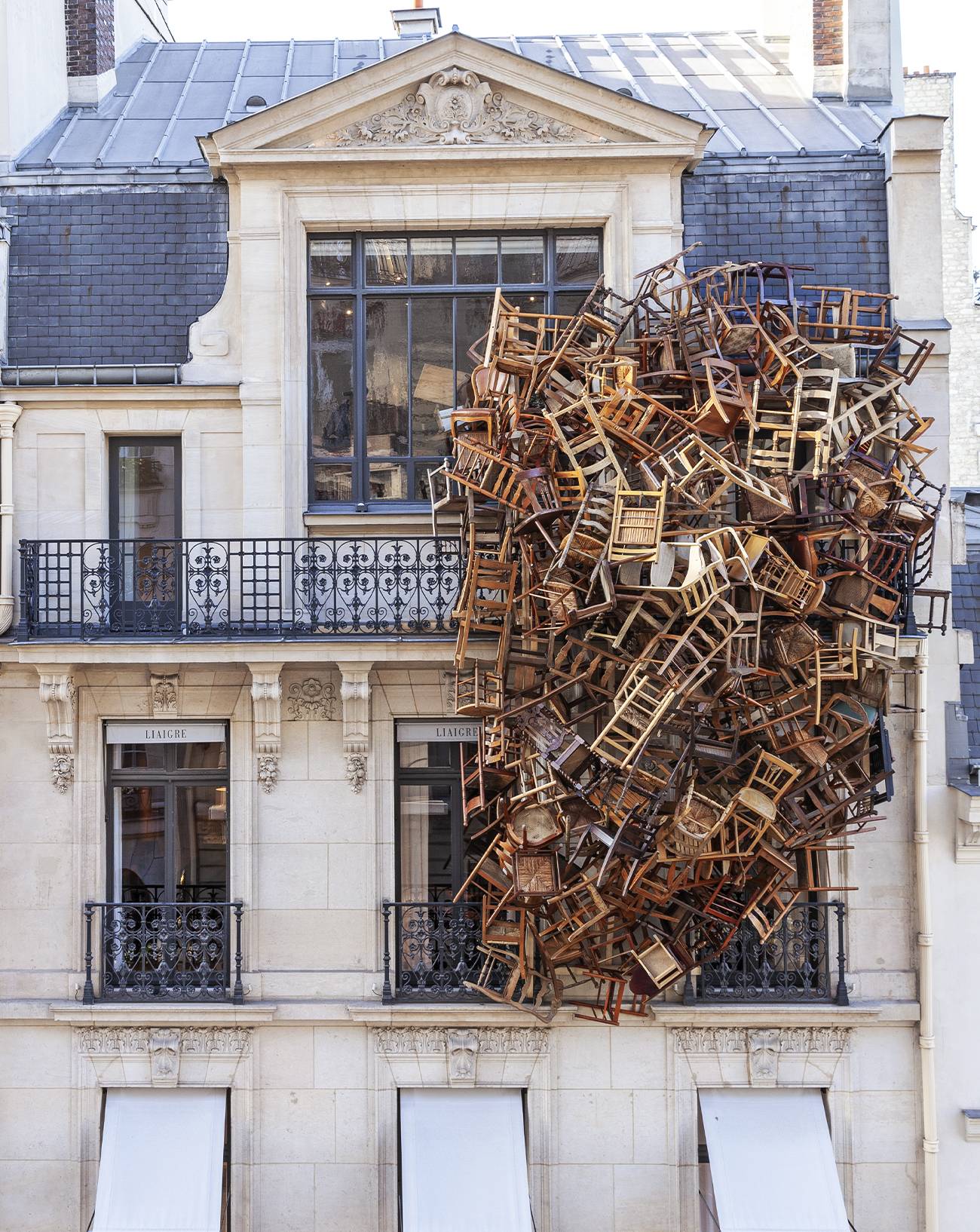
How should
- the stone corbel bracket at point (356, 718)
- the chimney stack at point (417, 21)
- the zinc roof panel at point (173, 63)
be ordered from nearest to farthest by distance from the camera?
the stone corbel bracket at point (356, 718) → the zinc roof panel at point (173, 63) → the chimney stack at point (417, 21)

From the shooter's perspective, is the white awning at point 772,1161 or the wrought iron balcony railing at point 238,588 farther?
the wrought iron balcony railing at point 238,588

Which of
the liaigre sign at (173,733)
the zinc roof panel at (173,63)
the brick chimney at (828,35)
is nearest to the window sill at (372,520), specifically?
the liaigre sign at (173,733)

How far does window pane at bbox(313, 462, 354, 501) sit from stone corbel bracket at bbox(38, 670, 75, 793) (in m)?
2.80

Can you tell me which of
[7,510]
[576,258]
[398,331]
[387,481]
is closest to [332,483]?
[387,481]

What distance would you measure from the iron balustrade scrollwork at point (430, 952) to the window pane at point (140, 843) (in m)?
2.18

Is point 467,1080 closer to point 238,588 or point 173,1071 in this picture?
point 173,1071

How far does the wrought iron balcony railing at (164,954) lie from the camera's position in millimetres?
10898

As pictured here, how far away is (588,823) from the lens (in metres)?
9.89

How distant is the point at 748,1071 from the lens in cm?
1090

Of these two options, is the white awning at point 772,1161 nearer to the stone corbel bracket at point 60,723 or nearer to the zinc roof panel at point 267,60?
the stone corbel bracket at point 60,723

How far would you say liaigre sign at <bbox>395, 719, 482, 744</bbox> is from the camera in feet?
36.8

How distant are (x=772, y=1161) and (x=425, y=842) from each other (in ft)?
13.3

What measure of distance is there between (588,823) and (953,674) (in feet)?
12.7

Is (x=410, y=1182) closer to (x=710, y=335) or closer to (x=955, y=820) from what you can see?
(x=955, y=820)
